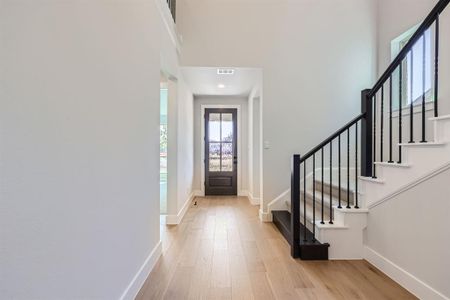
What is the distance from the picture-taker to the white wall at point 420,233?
1.80m

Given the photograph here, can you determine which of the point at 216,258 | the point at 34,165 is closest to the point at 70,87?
the point at 34,165

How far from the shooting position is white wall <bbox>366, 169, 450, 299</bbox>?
71.0 inches

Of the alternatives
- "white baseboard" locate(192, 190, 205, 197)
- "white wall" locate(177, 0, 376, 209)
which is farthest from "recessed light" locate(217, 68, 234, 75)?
"white baseboard" locate(192, 190, 205, 197)

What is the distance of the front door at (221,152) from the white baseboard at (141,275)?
3.71m

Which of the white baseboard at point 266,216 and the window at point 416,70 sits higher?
the window at point 416,70

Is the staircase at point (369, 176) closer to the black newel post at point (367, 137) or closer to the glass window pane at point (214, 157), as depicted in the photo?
the black newel post at point (367, 137)

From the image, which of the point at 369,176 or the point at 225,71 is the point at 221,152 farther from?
the point at 369,176

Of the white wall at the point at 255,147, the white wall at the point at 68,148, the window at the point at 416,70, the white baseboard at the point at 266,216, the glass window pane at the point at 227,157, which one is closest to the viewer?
the white wall at the point at 68,148

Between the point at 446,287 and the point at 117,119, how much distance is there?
247 centimetres

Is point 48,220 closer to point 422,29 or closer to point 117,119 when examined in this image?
point 117,119

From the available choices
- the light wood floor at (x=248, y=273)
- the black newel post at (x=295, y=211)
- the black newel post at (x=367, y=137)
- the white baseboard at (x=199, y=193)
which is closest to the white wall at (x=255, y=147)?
the white baseboard at (x=199, y=193)

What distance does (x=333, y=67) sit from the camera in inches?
167

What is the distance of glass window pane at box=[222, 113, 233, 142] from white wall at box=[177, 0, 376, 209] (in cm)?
236

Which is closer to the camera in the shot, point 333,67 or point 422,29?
point 422,29
